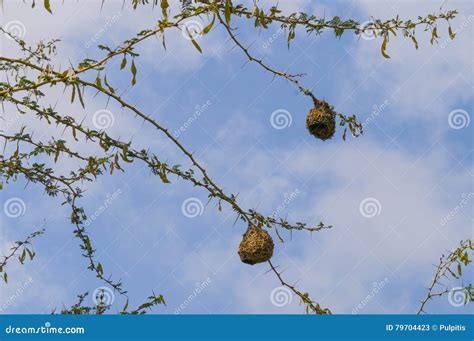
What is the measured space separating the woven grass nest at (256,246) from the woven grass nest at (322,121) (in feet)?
2.72

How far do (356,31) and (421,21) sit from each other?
0.41m

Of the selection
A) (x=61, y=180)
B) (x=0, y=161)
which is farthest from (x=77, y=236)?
(x=0, y=161)

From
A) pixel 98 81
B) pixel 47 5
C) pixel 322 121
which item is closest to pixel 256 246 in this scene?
pixel 322 121

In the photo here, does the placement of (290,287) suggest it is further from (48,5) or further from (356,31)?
(48,5)

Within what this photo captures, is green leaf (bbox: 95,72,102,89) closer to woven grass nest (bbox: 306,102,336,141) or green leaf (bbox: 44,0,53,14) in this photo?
green leaf (bbox: 44,0,53,14)

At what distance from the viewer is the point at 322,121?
394cm

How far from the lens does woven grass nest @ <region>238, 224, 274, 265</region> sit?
352 cm

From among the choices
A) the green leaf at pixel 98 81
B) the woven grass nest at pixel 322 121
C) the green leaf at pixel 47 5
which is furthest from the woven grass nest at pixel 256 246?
the green leaf at pixel 47 5

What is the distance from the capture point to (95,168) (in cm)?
330

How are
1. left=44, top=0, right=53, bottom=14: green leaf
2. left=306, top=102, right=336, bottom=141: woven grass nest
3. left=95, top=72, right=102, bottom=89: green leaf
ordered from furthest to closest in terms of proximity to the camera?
left=306, top=102, right=336, bottom=141: woven grass nest
left=95, top=72, right=102, bottom=89: green leaf
left=44, top=0, right=53, bottom=14: green leaf

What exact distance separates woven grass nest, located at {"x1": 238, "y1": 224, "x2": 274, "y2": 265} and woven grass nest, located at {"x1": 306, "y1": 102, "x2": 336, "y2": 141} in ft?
2.72

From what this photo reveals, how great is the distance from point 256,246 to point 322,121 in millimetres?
944

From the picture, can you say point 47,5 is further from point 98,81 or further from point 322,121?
point 322,121

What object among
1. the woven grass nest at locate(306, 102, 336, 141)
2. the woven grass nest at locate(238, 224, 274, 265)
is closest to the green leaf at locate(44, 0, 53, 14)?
the woven grass nest at locate(238, 224, 274, 265)
